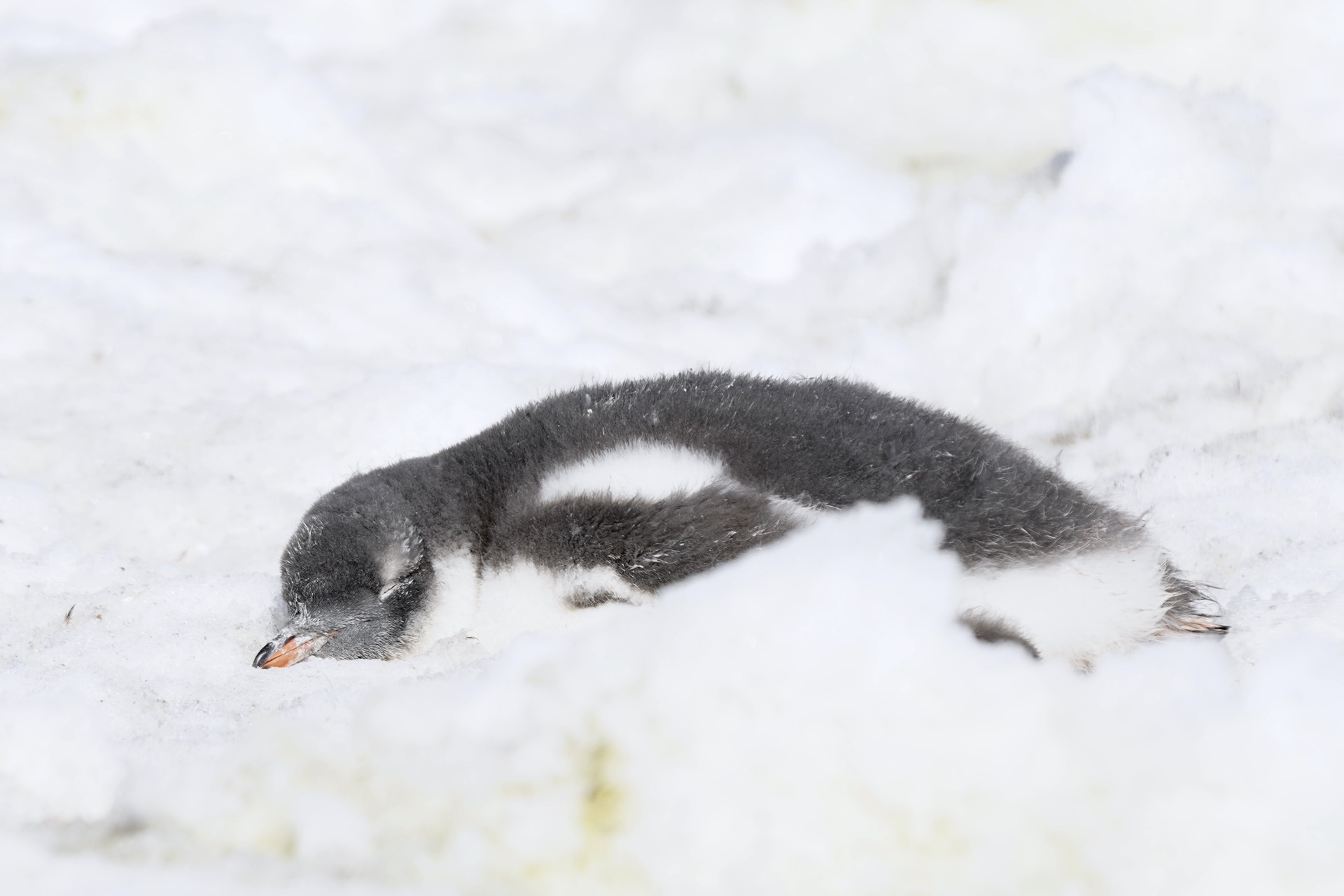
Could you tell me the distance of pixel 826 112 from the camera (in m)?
6.77

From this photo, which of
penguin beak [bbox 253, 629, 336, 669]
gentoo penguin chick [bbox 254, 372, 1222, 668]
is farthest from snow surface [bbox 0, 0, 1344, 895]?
gentoo penguin chick [bbox 254, 372, 1222, 668]

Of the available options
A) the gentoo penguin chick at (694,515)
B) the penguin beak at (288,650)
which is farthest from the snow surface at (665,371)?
the gentoo penguin chick at (694,515)

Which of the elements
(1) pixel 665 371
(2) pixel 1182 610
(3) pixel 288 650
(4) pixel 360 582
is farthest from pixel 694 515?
(1) pixel 665 371

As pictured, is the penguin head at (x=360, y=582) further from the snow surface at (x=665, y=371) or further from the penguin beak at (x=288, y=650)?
the snow surface at (x=665, y=371)

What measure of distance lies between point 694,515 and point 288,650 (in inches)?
40.0

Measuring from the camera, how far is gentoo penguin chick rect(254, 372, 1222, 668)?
2.32 metres

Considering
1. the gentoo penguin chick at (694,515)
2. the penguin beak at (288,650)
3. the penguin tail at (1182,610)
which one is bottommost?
the penguin beak at (288,650)

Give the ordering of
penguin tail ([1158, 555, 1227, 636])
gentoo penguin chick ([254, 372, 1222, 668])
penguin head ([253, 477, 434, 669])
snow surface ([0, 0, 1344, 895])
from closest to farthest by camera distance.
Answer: snow surface ([0, 0, 1344, 895]) < gentoo penguin chick ([254, 372, 1222, 668]) < penguin tail ([1158, 555, 1227, 636]) < penguin head ([253, 477, 434, 669])

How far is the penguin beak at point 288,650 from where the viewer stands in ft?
8.11

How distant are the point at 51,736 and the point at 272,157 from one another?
14.2 ft

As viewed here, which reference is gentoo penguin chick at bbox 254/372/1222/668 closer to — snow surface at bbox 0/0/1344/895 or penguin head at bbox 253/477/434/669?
penguin head at bbox 253/477/434/669

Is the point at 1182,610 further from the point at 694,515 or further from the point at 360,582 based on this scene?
the point at 360,582

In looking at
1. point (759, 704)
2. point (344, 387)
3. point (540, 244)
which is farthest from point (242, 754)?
point (540, 244)

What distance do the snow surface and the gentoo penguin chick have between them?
196 millimetres
